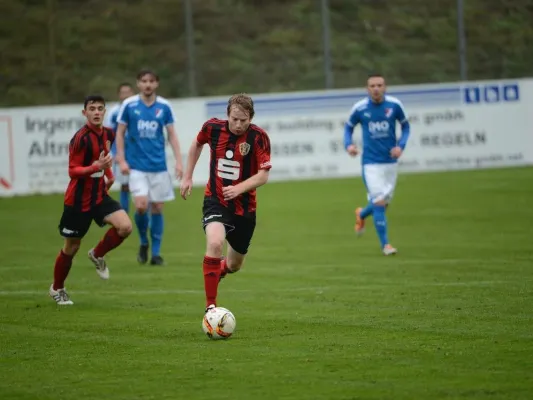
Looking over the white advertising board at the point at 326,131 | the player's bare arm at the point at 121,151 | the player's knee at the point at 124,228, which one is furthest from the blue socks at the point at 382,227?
the white advertising board at the point at 326,131

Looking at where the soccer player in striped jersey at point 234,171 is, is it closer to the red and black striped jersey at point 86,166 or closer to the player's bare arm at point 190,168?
the player's bare arm at point 190,168

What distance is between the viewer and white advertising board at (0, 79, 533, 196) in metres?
26.4

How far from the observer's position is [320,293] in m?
12.3

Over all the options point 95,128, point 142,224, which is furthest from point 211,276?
point 142,224

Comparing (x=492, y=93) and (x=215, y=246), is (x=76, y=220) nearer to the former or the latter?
(x=215, y=246)

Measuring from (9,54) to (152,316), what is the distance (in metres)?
21.0

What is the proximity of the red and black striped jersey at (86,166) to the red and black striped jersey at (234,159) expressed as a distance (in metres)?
2.08

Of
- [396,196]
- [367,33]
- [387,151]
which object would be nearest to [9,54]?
[367,33]

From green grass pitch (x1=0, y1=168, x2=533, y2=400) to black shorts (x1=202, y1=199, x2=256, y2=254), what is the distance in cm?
74

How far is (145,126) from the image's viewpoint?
15.7 meters

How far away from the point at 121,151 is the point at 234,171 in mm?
5238

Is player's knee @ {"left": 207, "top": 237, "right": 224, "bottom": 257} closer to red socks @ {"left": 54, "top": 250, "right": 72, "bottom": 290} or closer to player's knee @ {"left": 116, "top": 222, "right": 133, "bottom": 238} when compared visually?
player's knee @ {"left": 116, "top": 222, "right": 133, "bottom": 238}

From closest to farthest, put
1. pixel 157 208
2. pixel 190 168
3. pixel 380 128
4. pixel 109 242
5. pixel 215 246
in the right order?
pixel 215 246, pixel 190 168, pixel 109 242, pixel 157 208, pixel 380 128

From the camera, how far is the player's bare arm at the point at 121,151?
49.5 feet
